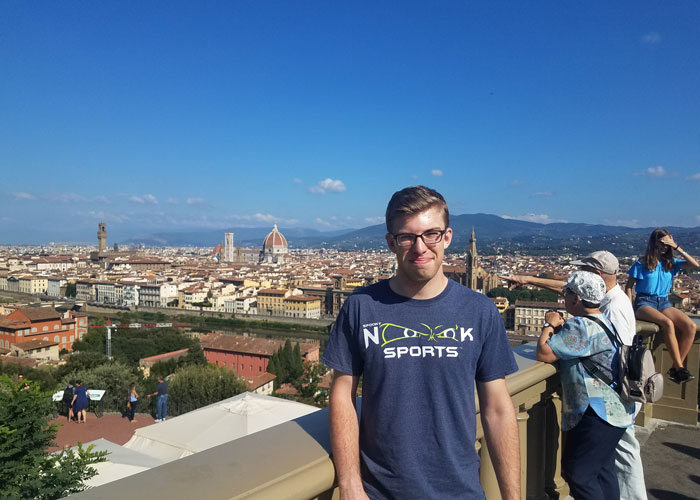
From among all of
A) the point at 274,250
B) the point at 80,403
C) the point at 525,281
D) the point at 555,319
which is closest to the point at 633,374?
the point at 555,319

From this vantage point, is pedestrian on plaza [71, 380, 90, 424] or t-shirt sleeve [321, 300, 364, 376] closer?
t-shirt sleeve [321, 300, 364, 376]

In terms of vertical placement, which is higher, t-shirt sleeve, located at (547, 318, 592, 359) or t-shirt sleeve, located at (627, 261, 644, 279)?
t-shirt sleeve, located at (627, 261, 644, 279)

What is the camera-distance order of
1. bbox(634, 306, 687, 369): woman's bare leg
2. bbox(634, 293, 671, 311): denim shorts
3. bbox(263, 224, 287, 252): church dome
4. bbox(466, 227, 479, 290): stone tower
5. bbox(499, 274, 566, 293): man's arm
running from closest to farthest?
bbox(499, 274, 566, 293): man's arm, bbox(634, 306, 687, 369): woman's bare leg, bbox(634, 293, 671, 311): denim shorts, bbox(466, 227, 479, 290): stone tower, bbox(263, 224, 287, 252): church dome

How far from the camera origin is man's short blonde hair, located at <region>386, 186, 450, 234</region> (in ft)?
3.31

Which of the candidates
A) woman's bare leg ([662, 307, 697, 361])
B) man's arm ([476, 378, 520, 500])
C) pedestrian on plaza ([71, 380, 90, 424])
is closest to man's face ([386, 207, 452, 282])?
man's arm ([476, 378, 520, 500])

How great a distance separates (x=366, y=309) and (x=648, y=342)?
2295mm

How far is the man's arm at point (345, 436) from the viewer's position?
Answer: 2.88ft

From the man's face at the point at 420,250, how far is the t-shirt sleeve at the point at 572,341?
751 mm

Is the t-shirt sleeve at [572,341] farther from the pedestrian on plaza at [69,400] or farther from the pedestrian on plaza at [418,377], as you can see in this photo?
the pedestrian on plaza at [69,400]

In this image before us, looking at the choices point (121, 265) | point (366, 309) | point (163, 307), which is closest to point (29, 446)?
point (366, 309)

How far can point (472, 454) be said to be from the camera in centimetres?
98

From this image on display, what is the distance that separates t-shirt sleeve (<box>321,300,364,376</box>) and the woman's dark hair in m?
2.10

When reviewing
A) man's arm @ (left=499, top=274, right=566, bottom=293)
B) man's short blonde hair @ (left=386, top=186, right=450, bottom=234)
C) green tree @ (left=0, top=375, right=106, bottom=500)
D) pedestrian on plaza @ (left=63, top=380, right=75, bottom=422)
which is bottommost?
pedestrian on plaza @ (left=63, top=380, right=75, bottom=422)

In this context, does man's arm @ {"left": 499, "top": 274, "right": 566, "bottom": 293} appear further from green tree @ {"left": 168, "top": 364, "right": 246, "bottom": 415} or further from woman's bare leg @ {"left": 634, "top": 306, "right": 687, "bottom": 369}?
green tree @ {"left": 168, "top": 364, "right": 246, "bottom": 415}
